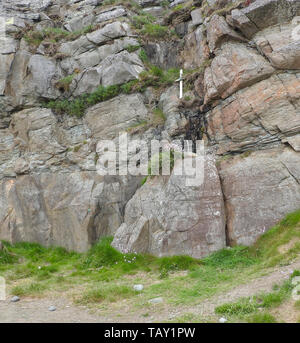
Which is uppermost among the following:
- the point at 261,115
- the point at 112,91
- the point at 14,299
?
the point at 112,91

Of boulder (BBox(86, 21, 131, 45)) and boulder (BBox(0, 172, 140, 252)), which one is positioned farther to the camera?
boulder (BBox(86, 21, 131, 45))

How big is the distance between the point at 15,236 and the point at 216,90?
12745 millimetres

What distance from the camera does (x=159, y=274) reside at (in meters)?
10.1

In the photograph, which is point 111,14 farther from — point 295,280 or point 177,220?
point 295,280

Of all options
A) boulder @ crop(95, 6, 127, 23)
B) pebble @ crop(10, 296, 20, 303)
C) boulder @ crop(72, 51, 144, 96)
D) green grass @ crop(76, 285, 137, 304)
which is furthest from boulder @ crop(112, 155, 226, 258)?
boulder @ crop(95, 6, 127, 23)

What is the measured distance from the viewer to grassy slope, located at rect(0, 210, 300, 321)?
26.4 feet

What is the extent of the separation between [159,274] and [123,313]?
2793 millimetres

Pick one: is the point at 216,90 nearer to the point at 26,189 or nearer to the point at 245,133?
the point at 245,133

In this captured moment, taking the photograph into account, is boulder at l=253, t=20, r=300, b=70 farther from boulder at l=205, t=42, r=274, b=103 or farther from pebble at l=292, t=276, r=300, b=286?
pebble at l=292, t=276, r=300, b=286

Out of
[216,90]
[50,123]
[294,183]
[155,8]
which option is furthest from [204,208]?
[155,8]

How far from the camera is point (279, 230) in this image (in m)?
10.2

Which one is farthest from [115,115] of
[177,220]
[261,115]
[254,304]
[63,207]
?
[254,304]

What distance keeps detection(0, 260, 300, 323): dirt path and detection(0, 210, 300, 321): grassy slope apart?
29 centimetres

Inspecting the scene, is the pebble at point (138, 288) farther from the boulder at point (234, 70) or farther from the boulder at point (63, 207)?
the boulder at point (234, 70)
